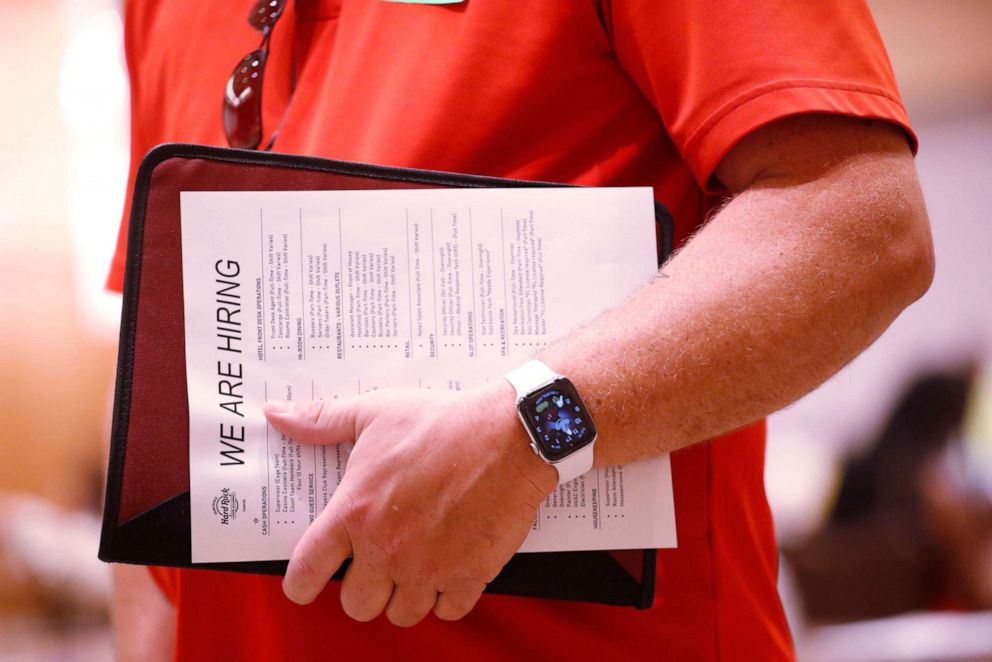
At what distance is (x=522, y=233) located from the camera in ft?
2.06

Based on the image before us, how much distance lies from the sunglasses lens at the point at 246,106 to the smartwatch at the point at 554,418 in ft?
1.29

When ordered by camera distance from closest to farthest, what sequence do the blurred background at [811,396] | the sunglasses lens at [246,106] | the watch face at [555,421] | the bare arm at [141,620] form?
the watch face at [555,421], the sunglasses lens at [246,106], the bare arm at [141,620], the blurred background at [811,396]

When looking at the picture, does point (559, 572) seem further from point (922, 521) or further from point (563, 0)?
point (922, 521)

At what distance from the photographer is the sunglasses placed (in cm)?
79

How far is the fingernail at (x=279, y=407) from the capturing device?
0.59 meters

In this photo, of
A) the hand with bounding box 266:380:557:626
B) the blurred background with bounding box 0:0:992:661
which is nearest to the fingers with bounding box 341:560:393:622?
the hand with bounding box 266:380:557:626

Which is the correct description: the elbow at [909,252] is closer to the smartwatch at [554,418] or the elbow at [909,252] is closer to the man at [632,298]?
the man at [632,298]

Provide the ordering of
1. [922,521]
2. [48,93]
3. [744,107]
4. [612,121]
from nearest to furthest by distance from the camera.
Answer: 1. [744,107]
2. [612,121]
3. [922,521]
4. [48,93]

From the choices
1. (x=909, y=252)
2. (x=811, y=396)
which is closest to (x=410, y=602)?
(x=909, y=252)

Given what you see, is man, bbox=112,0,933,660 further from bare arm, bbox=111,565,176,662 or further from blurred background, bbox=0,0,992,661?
blurred background, bbox=0,0,992,661

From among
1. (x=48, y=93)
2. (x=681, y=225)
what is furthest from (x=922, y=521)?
(x=48, y=93)

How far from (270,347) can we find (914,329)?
2.34 m

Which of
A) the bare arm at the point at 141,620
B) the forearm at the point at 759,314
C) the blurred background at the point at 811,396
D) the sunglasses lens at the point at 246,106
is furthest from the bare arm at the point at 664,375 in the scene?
the blurred background at the point at 811,396

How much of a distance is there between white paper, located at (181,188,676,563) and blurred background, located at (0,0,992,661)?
6.42ft
